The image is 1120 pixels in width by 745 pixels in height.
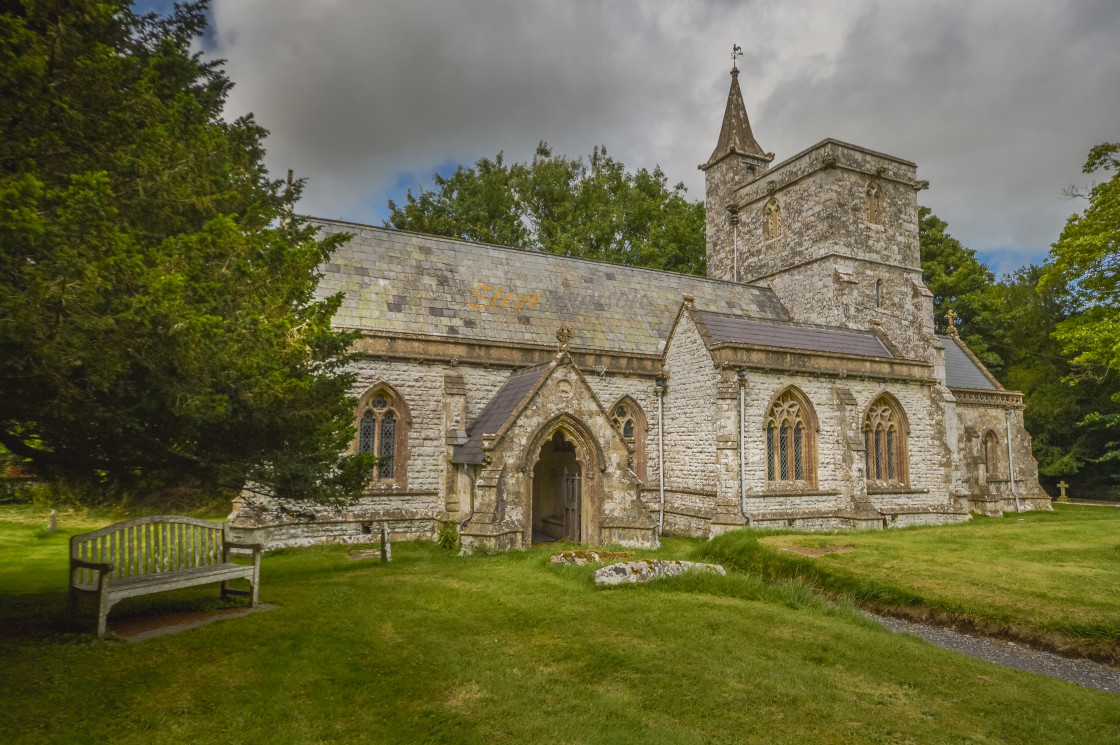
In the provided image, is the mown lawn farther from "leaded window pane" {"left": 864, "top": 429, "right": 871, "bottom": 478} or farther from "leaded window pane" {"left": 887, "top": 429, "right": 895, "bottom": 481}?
"leaded window pane" {"left": 887, "top": 429, "right": 895, "bottom": 481}

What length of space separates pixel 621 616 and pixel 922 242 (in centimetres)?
3815

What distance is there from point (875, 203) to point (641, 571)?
812 inches

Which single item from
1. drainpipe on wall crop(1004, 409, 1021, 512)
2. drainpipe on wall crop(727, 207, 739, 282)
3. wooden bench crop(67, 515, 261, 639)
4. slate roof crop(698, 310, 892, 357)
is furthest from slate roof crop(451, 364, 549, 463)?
drainpipe on wall crop(1004, 409, 1021, 512)

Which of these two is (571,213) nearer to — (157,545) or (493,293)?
(493,293)

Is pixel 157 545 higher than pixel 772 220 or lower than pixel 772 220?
lower

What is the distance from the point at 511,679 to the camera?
6543 millimetres

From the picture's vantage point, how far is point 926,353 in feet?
79.6

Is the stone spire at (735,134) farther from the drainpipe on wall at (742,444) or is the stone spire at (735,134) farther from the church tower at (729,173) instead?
the drainpipe on wall at (742,444)

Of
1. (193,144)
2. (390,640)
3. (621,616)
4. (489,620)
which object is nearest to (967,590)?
(621,616)

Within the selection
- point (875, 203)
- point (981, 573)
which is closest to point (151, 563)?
point (981, 573)

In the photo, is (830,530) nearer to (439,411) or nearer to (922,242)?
(439,411)

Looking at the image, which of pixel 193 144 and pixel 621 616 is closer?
pixel 193 144

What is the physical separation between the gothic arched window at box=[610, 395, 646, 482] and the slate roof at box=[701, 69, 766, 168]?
51.3ft

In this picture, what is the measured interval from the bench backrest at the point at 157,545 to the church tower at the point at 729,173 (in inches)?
943
